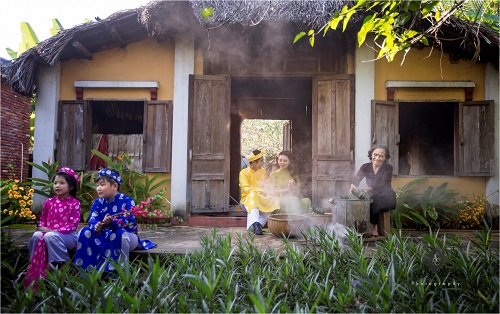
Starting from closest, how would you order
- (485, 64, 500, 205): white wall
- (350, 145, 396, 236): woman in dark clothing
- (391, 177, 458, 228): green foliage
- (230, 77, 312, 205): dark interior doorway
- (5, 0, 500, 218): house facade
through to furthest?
(350, 145, 396, 236): woman in dark clothing → (391, 177, 458, 228): green foliage → (485, 64, 500, 205): white wall → (5, 0, 500, 218): house facade → (230, 77, 312, 205): dark interior doorway

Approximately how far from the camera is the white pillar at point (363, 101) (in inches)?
257

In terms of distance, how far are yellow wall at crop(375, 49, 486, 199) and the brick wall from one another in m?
9.00

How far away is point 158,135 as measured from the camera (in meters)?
6.69

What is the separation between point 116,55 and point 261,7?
9.38ft

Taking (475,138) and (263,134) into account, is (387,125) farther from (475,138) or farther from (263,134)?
(263,134)

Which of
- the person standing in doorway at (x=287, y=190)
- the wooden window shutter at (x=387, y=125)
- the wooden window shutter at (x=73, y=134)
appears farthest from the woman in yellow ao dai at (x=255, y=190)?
the wooden window shutter at (x=73, y=134)

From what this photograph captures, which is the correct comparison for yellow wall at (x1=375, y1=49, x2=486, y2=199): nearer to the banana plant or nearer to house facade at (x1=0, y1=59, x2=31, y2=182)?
the banana plant

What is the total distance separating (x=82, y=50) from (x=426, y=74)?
6056 millimetres

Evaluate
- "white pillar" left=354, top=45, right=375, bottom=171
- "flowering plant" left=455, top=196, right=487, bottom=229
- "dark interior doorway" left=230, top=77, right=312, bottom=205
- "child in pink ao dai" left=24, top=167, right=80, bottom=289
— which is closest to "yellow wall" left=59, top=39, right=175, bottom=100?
"dark interior doorway" left=230, top=77, right=312, bottom=205

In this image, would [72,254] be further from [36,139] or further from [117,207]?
[36,139]

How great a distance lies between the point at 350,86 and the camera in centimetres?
663

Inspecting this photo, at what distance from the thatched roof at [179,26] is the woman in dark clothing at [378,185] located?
89.9 inches

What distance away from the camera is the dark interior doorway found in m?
9.50

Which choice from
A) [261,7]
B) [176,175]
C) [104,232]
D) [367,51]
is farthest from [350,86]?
[104,232]
